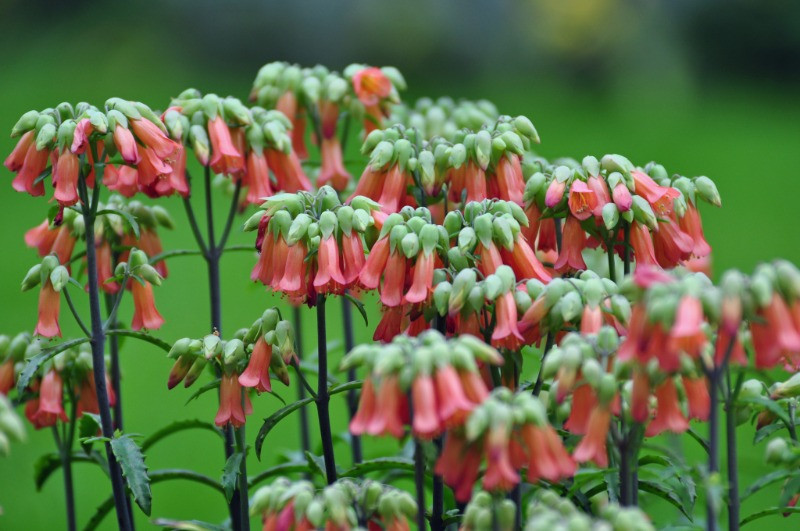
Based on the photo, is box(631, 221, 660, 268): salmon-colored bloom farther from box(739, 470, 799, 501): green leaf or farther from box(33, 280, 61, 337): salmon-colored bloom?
box(33, 280, 61, 337): salmon-colored bloom

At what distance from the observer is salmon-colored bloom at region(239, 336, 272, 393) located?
271 centimetres

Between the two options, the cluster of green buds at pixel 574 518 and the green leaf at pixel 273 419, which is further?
the green leaf at pixel 273 419

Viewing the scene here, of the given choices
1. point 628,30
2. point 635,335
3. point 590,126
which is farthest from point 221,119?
point 628,30

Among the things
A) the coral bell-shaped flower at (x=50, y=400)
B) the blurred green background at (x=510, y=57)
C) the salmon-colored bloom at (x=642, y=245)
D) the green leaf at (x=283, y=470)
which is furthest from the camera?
the blurred green background at (x=510, y=57)

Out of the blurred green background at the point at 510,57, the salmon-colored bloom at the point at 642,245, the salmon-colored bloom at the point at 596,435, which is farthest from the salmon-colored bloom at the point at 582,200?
the blurred green background at the point at 510,57

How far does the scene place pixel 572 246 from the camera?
286 cm

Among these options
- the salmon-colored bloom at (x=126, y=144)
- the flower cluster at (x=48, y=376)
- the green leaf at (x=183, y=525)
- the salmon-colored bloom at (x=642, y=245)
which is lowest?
the green leaf at (x=183, y=525)

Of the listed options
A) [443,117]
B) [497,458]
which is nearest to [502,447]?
[497,458]

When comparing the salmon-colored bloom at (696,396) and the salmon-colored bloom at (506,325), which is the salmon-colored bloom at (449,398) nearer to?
the salmon-colored bloom at (506,325)

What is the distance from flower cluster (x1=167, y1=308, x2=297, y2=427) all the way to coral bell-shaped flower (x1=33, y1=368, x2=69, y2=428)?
1.41ft

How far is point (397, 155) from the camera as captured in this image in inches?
116

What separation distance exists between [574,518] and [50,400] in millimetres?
1633

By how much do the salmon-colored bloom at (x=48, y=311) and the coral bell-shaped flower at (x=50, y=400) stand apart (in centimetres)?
16

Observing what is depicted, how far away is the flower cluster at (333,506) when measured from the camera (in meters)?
2.16
